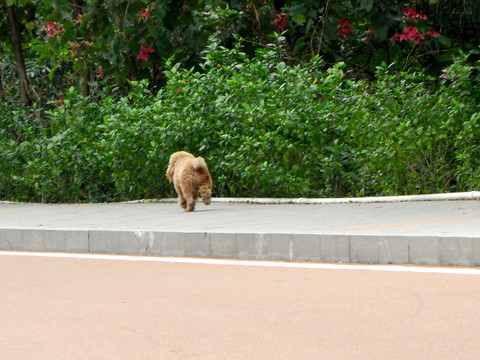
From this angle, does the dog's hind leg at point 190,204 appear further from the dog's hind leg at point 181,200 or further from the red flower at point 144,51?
the red flower at point 144,51

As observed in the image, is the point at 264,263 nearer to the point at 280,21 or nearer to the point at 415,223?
the point at 415,223

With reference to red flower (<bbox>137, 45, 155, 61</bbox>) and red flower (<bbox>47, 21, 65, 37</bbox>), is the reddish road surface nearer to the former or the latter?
red flower (<bbox>137, 45, 155, 61</bbox>)

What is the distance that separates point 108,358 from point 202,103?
9.26 meters

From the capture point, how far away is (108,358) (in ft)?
17.6

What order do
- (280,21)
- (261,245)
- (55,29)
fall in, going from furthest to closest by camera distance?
1. (55,29)
2. (280,21)
3. (261,245)

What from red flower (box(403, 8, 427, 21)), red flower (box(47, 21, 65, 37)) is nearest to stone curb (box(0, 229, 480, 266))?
red flower (box(47, 21, 65, 37))

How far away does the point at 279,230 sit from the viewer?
378 inches

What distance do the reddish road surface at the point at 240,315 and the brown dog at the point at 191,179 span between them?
11.3 feet

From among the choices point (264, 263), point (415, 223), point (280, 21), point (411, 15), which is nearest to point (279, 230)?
point (264, 263)

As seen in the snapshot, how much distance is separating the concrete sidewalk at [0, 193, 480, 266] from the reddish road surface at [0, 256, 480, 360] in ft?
1.69

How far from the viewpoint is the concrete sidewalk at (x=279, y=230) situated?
8.42m

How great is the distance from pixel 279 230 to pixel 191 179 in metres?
2.91

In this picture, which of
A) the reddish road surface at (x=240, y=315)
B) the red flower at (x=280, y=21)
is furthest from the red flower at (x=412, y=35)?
the reddish road surface at (x=240, y=315)

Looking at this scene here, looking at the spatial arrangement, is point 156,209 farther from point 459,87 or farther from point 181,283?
point 181,283
